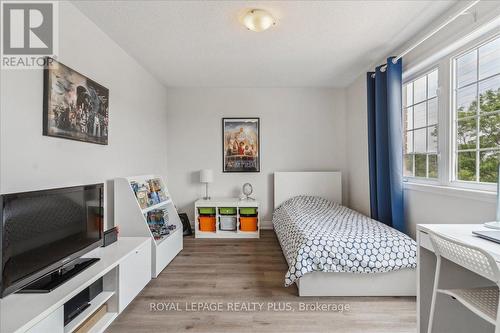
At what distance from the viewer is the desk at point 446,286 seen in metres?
1.52

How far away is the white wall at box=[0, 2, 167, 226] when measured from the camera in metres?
1.57

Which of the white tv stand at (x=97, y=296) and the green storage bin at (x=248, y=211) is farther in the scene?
the green storage bin at (x=248, y=211)

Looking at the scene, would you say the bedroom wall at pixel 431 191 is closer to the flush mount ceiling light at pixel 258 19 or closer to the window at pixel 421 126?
the window at pixel 421 126

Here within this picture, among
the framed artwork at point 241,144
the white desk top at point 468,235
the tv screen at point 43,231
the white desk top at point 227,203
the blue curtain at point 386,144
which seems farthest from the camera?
the framed artwork at point 241,144

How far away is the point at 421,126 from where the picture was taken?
8.78 ft

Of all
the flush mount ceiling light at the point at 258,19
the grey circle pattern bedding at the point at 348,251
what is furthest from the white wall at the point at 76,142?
the grey circle pattern bedding at the point at 348,251

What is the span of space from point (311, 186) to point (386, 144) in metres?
1.52

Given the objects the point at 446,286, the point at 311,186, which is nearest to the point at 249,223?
the point at 311,186

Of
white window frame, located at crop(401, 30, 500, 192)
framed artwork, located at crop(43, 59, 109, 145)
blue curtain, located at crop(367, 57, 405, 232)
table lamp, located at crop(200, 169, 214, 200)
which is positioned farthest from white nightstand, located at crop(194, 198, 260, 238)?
white window frame, located at crop(401, 30, 500, 192)

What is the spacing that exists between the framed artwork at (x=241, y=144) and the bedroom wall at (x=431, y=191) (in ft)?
5.14

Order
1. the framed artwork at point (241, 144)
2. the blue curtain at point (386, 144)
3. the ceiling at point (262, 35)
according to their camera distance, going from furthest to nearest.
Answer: the framed artwork at point (241, 144) < the blue curtain at point (386, 144) < the ceiling at point (262, 35)

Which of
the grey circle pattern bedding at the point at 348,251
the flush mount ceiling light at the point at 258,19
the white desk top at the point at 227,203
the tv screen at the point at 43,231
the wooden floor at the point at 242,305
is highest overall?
the flush mount ceiling light at the point at 258,19

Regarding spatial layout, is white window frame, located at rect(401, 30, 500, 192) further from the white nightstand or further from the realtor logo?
the realtor logo

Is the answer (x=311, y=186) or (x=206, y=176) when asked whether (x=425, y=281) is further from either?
(x=206, y=176)
